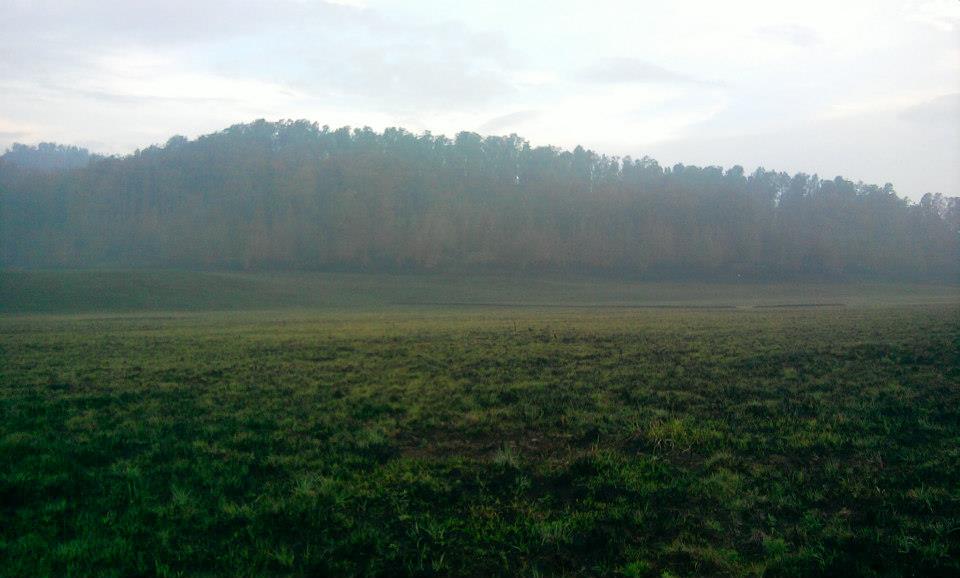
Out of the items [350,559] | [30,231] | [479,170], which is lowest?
[350,559]

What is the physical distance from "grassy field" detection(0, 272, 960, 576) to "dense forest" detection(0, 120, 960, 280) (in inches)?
3344

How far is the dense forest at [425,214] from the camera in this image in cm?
10219

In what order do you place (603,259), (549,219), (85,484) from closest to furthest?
(85,484) < (603,259) < (549,219)

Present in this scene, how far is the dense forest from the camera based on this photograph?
102188 millimetres

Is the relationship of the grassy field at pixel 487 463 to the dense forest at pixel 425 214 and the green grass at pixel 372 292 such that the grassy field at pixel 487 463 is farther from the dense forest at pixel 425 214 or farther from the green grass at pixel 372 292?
the dense forest at pixel 425 214

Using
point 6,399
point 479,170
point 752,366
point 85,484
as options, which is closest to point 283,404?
point 85,484

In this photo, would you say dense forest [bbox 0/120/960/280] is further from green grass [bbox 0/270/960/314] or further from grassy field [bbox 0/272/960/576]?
grassy field [bbox 0/272/960/576]

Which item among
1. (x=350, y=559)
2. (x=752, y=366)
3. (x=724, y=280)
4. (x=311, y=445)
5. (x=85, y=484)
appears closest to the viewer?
(x=350, y=559)

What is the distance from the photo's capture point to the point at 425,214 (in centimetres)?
11494

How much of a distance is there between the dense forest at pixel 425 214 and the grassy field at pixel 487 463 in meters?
84.9

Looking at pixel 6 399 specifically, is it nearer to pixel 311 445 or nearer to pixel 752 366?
pixel 311 445

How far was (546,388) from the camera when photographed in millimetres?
12211

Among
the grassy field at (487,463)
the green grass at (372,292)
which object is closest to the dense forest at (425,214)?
the green grass at (372,292)

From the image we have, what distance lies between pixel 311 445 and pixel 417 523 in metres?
2.84
